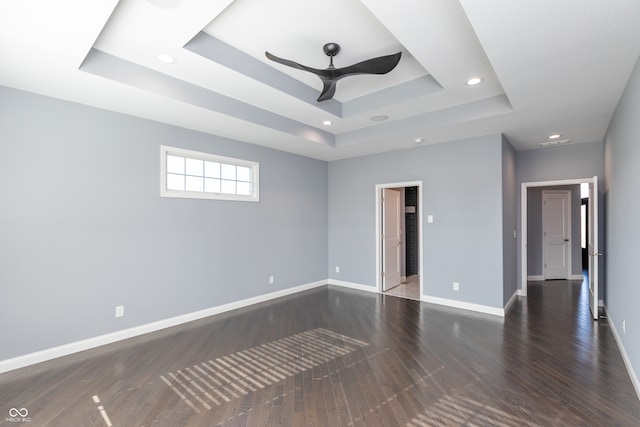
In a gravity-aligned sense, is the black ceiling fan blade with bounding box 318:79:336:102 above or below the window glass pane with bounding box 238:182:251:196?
above

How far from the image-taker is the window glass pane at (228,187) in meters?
4.59

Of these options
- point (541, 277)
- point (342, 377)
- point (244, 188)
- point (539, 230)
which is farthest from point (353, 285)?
point (539, 230)

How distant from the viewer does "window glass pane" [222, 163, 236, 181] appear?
4.60 metres

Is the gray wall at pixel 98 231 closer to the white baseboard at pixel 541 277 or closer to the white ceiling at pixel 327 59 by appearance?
the white ceiling at pixel 327 59

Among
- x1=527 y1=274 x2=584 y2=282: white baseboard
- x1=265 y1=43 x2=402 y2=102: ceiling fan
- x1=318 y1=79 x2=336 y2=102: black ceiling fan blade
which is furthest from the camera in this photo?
x1=527 y1=274 x2=584 y2=282: white baseboard

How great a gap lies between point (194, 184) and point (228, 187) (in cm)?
54

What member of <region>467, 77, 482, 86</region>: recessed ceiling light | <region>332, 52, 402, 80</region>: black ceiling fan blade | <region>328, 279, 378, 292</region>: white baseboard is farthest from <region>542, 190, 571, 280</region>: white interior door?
<region>332, 52, 402, 80</region>: black ceiling fan blade

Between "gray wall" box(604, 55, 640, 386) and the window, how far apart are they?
4.35 metres

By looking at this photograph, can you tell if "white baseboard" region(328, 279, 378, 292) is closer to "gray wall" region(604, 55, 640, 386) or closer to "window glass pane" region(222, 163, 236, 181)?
"window glass pane" region(222, 163, 236, 181)

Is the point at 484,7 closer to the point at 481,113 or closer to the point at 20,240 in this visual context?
the point at 481,113

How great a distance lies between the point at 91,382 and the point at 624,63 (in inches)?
198

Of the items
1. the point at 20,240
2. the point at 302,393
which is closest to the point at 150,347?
the point at 20,240

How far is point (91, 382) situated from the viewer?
2594mm

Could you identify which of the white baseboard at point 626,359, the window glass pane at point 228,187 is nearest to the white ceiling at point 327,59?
the window glass pane at point 228,187
